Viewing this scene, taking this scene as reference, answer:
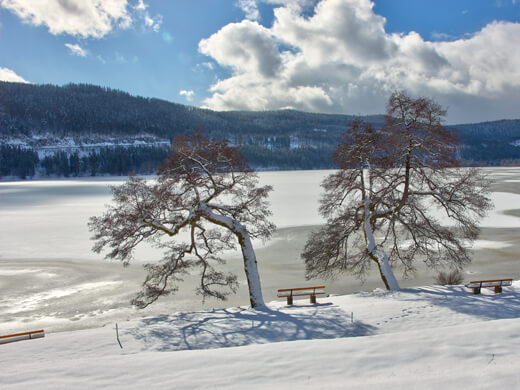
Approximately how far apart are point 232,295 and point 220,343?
292 inches

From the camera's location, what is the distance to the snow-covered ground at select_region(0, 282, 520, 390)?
4793mm

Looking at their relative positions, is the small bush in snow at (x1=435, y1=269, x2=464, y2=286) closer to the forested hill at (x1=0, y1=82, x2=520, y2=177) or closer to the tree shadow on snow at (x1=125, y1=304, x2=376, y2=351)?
the tree shadow on snow at (x1=125, y1=304, x2=376, y2=351)

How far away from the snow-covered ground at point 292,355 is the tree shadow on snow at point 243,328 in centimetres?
3

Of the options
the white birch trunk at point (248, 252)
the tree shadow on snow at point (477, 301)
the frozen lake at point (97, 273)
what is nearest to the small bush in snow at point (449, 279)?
the frozen lake at point (97, 273)

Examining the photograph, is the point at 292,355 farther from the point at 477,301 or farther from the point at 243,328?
the point at 477,301

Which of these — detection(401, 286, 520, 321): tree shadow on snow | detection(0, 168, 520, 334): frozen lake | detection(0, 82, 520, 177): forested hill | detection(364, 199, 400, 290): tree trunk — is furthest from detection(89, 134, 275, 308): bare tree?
detection(0, 82, 520, 177): forested hill

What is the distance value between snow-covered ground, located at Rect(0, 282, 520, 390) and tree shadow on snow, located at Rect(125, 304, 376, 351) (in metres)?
0.03

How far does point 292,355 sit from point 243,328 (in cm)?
340

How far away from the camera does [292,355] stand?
5.80 m

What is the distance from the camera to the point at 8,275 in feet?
60.3

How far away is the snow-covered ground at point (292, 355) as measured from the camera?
15.7 ft

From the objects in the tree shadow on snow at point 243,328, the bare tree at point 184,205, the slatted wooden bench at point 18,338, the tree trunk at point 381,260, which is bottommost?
the slatted wooden bench at point 18,338

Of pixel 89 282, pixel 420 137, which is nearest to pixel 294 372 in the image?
pixel 420 137

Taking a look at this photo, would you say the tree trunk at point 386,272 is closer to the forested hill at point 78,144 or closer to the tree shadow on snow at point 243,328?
the tree shadow on snow at point 243,328
